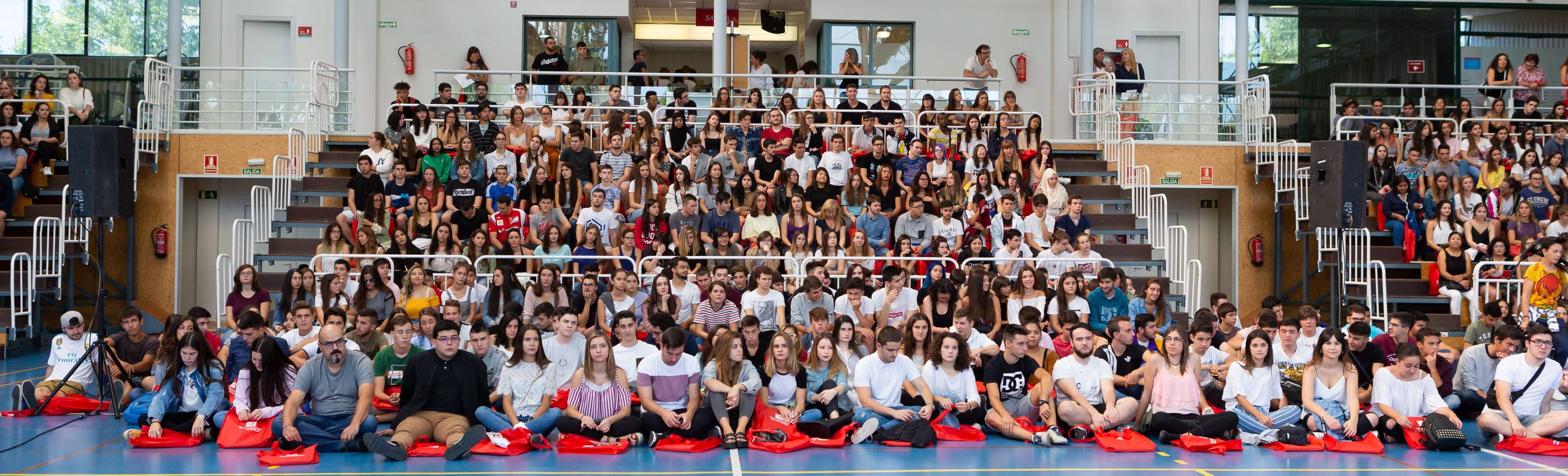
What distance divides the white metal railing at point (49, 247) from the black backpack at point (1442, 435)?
44.4 ft

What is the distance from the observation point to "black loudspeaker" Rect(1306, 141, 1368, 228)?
46.5 feet

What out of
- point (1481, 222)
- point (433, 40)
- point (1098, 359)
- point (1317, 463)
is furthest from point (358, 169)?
point (1481, 222)

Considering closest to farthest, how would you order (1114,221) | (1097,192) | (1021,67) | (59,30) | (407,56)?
(1114,221) < (1097,192) < (59,30) < (407,56) < (1021,67)

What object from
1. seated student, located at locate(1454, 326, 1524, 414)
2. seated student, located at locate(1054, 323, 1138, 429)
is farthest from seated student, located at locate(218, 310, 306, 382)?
seated student, located at locate(1454, 326, 1524, 414)

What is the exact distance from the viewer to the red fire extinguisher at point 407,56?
19.8 m

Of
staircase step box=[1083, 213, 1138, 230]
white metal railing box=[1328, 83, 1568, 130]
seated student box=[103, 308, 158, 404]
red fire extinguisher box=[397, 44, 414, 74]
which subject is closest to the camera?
seated student box=[103, 308, 158, 404]

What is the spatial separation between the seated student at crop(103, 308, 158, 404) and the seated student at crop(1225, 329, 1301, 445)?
8105 millimetres

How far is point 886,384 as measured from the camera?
9.36 m

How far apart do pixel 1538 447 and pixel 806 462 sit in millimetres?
5059

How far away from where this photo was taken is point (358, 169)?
15672mm

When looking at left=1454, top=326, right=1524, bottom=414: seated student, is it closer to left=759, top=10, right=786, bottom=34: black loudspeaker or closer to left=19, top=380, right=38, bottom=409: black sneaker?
left=19, top=380, right=38, bottom=409: black sneaker

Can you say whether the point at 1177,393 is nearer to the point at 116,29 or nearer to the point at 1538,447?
the point at 1538,447

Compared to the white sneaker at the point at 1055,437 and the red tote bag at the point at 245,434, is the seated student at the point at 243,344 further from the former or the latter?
the white sneaker at the point at 1055,437

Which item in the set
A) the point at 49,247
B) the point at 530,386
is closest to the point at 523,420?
the point at 530,386
